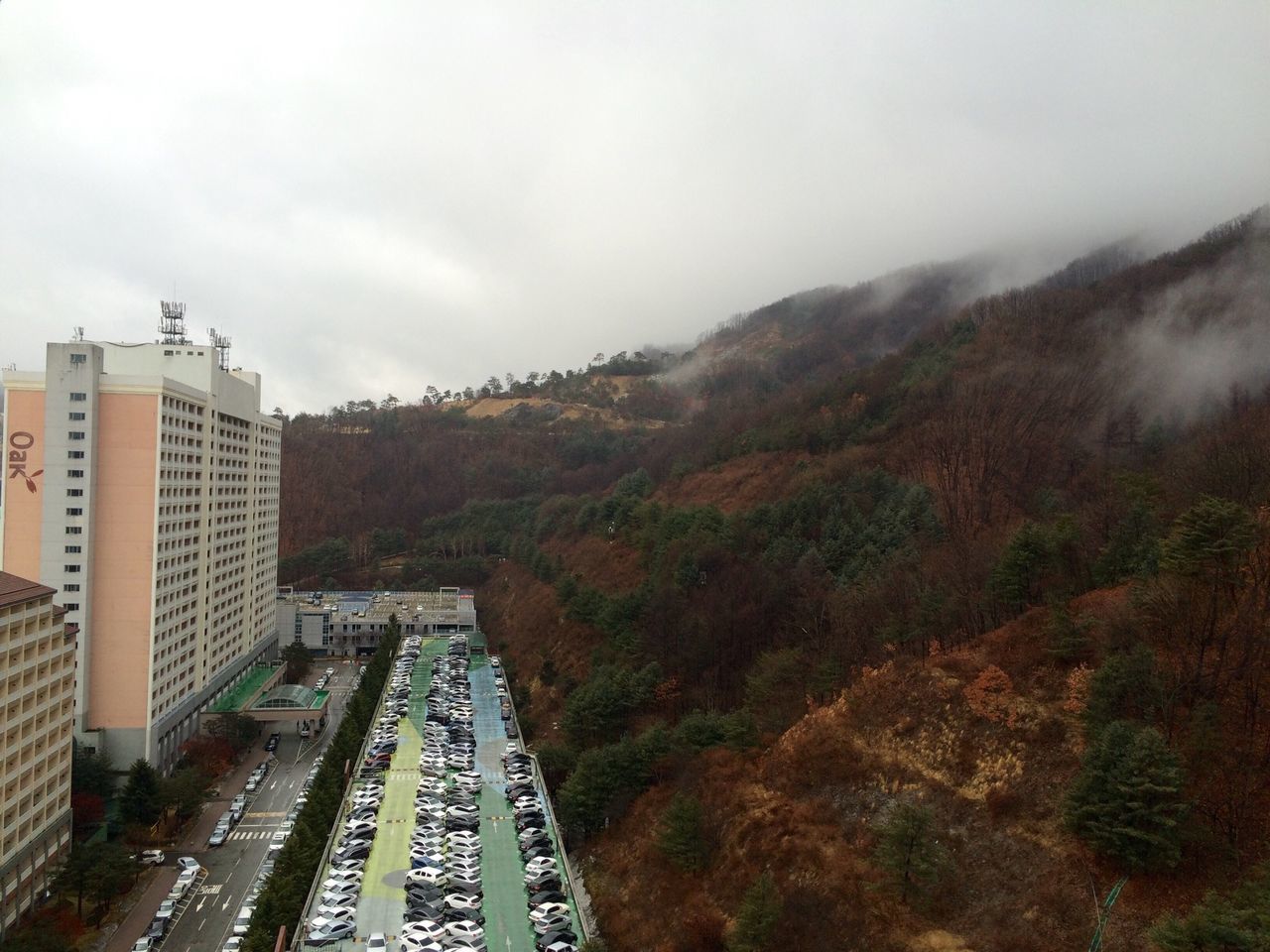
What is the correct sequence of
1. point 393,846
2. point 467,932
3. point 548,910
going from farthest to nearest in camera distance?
point 393,846 < point 548,910 < point 467,932

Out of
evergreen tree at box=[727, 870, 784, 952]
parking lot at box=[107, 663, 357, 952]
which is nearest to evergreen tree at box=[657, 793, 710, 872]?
evergreen tree at box=[727, 870, 784, 952]

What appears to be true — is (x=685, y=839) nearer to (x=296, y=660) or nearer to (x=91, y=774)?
(x=91, y=774)

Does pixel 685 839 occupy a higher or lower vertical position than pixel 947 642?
lower

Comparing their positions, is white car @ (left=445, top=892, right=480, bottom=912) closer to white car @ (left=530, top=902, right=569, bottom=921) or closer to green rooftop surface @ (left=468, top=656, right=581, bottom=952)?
green rooftop surface @ (left=468, top=656, right=581, bottom=952)

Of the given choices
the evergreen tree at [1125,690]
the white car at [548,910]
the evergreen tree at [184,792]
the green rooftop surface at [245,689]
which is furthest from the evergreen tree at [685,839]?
the green rooftop surface at [245,689]

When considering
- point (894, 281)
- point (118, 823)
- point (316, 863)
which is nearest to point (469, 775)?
point (316, 863)

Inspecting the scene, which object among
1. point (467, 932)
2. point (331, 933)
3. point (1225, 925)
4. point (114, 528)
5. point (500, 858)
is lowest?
point (500, 858)

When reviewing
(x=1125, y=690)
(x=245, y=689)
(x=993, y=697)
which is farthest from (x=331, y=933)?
(x=245, y=689)
